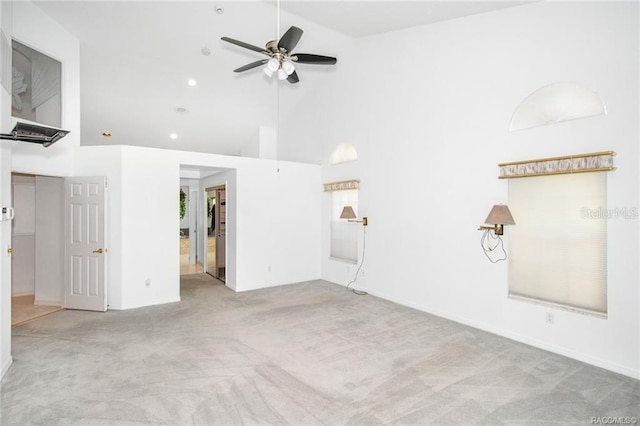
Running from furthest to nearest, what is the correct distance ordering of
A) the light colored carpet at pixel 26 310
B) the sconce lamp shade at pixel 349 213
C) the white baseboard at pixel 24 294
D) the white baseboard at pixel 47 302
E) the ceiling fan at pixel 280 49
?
the sconce lamp shade at pixel 349 213 < the white baseboard at pixel 24 294 < the white baseboard at pixel 47 302 < the light colored carpet at pixel 26 310 < the ceiling fan at pixel 280 49

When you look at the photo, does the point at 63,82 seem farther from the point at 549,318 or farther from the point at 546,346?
the point at 546,346

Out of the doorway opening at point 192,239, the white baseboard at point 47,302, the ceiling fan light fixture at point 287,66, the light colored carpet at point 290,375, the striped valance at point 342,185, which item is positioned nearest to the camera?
the light colored carpet at point 290,375

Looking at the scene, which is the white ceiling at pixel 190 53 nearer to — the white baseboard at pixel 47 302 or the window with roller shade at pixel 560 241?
the window with roller shade at pixel 560 241

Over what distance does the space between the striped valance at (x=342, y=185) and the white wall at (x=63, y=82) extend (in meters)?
4.42

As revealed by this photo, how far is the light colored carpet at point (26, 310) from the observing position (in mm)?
4438

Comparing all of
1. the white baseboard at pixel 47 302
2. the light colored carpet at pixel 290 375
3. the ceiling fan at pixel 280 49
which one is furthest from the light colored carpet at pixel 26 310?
the ceiling fan at pixel 280 49

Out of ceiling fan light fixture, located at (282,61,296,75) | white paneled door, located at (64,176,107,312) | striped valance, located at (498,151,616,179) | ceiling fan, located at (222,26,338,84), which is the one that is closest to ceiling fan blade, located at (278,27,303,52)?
ceiling fan, located at (222,26,338,84)

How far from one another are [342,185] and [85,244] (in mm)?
4453

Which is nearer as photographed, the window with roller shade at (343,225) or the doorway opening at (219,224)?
the window with roller shade at (343,225)

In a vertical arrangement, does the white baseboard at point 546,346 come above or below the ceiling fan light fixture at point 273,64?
below

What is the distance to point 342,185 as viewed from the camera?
20.9 feet

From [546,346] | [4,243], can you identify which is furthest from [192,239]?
[546,346]

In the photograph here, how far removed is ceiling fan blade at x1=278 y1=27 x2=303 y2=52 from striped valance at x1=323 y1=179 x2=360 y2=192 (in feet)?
10.6

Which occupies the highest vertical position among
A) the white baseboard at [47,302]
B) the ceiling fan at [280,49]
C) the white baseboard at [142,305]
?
the ceiling fan at [280,49]
